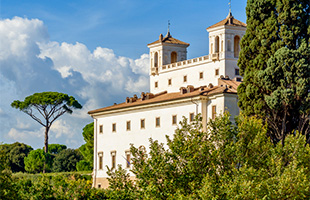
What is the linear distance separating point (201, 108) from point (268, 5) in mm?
13038

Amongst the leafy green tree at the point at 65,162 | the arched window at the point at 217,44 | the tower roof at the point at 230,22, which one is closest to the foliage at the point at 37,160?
the leafy green tree at the point at 65,162

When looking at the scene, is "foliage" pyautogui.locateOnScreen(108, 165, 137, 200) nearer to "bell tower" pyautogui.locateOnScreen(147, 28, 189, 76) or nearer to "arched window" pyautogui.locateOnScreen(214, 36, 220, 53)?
"arched window" pyautogui.locateOnScreen(214, 36, 220, 53)

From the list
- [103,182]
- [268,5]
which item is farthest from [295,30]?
[103,182]

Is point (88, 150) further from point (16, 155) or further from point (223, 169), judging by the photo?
point (223, 169)

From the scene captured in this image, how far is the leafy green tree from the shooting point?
7856cm

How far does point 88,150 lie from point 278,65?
4556 centimetres

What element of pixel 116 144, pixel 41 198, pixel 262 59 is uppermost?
pixel 262 59

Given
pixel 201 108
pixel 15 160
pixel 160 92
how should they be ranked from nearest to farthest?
pixel 201 108 < pixel 160 92 < pixel 15 160

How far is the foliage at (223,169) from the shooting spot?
72.0 feet

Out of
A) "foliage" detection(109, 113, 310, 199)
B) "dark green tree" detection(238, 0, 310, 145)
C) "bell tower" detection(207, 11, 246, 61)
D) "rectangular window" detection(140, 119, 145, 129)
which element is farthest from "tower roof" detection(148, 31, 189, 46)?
"foliage" detection(109, 113, 310, 199)

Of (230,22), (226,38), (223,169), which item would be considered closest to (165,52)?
(230,22)

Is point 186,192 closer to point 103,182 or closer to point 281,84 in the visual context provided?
point 281,84

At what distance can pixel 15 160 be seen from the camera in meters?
83.5

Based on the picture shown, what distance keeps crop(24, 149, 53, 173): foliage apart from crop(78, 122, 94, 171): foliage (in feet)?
15.0
